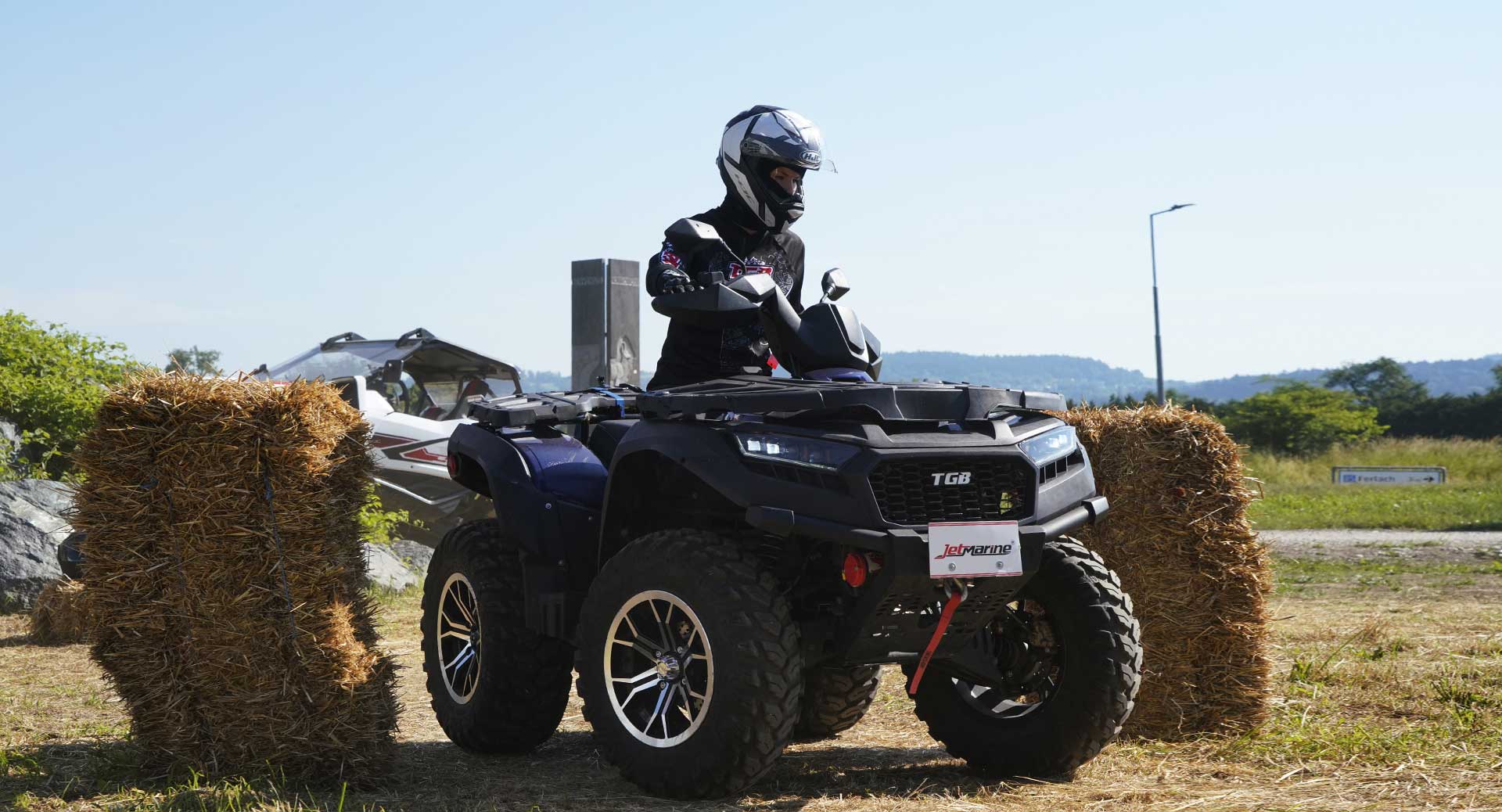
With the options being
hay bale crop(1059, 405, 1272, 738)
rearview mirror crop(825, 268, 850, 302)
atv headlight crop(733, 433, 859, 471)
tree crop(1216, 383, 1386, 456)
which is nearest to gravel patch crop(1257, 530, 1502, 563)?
hay bale crop(1059, 405, 1272, 738)

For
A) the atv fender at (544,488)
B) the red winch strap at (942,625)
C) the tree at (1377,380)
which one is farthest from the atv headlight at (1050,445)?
the tree at (1377,380)

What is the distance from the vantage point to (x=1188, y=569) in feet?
20.4

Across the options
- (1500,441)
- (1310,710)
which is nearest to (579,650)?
(1310,710)

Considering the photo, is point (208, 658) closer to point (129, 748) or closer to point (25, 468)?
point (129, 748)

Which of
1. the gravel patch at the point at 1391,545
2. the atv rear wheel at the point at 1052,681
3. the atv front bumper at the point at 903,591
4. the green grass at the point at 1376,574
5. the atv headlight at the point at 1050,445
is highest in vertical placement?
the atv headlight at the point at 1050,445

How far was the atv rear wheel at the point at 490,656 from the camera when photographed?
220 inches

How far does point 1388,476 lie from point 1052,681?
29.3 meters

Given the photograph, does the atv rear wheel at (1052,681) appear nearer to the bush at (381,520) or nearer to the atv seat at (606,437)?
the atv seat at (606,437)

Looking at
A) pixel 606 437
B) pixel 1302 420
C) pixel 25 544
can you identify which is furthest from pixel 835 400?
pixel 1302 420

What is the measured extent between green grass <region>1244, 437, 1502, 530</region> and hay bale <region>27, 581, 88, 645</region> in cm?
886

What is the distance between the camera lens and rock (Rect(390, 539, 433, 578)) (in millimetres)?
14227

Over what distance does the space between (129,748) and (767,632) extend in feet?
8.95

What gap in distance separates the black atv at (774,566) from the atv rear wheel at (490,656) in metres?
0.01

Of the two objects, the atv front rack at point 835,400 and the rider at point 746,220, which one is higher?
the rider at point 746,220
